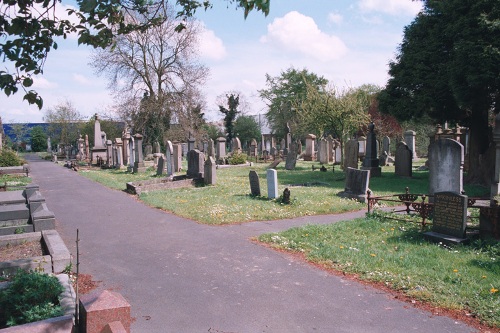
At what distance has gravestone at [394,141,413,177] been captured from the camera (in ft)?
72.0

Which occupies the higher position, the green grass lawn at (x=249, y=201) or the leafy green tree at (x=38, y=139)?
the leafy green tree at (x=38, y=139)

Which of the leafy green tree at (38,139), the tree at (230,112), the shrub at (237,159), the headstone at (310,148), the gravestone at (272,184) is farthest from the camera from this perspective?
the leafy green tree at (38,139)

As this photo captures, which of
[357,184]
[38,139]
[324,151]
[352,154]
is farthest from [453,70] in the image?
[38,139]

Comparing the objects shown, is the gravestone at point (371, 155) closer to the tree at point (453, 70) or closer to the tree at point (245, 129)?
the tree at point (453, 70)

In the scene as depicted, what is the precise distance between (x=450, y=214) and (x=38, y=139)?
88.8 metres

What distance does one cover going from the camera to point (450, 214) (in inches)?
337

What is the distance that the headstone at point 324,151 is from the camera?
107 feet

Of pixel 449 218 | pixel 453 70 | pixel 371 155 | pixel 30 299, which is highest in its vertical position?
pixel 453 70

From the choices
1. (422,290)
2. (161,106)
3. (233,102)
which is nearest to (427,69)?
(422,290)

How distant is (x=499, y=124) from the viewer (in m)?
13.9

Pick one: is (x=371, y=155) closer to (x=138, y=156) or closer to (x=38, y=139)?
(x=138, y=156)

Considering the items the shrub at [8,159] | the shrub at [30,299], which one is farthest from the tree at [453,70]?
the shrub at [8,159]

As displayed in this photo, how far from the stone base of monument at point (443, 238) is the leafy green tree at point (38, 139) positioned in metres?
87.1

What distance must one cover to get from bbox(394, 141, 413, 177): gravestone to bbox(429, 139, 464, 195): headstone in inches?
436
